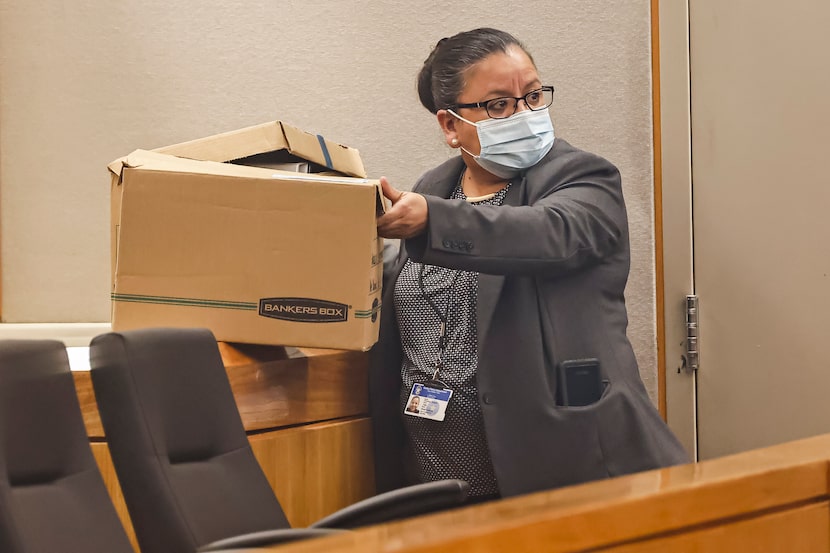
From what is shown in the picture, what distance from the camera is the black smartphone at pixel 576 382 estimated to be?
1.66 m

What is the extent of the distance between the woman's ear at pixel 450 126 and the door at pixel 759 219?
3.01 ft

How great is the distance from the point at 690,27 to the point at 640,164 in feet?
1.28

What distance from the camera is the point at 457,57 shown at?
6.16 feet

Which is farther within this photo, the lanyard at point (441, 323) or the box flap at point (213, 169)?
the lanyard at point (441, 323)

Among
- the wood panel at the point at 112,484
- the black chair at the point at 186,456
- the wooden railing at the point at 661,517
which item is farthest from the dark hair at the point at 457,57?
the wooden railing at the point at 661,517

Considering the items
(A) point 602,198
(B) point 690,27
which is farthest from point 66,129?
(B) point 690,27

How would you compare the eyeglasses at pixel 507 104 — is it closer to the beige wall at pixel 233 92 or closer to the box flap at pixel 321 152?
the box flap at pixel 321 152

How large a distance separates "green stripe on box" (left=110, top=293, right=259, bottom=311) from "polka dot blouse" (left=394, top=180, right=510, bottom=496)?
0.33m

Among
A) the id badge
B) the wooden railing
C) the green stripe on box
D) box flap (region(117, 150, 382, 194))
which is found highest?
box flap (region(117, 150, 382, 194))

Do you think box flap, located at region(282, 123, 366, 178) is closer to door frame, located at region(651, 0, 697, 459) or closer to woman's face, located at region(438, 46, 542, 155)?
woman's face, located at region(438, 46, 542, 155)

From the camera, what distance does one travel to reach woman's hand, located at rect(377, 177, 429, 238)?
154 centimetres

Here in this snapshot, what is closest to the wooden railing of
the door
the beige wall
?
the door

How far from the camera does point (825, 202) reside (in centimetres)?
231

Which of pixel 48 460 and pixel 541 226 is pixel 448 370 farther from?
pixel 48 460
